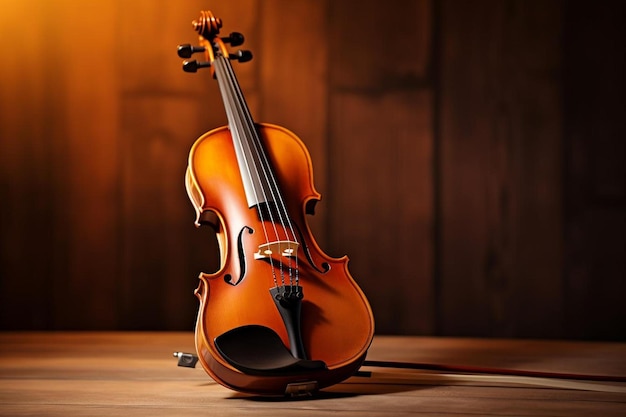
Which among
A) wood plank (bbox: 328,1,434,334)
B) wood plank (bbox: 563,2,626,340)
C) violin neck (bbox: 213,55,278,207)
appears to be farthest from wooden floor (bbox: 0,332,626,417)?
violin neck (bbox: 213,55,278,207)

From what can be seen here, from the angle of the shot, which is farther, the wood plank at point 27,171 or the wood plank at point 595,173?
the wood plank at point 27,171

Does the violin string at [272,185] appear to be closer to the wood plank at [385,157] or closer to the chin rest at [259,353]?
the chin rest at [259,353]

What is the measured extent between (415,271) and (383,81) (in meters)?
0.69

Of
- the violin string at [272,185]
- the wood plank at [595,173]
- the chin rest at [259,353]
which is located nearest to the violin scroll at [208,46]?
the violin string at [272,185]

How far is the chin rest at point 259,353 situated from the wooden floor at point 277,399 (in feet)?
0.28

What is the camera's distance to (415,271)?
3029 mm

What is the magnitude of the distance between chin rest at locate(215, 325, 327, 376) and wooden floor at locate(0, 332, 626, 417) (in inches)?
Answer: 3.4

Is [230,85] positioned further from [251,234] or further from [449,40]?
[449,40]

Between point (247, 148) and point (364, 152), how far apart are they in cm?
108

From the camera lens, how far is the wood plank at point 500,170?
2971mm

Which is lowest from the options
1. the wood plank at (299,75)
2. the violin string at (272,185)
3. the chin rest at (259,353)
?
the chin rest at (259,353)

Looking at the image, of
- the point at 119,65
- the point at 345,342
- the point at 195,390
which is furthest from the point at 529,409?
the point at 119,65

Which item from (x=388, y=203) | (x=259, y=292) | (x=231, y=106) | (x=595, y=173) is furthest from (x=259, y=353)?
(x=595, y=173)

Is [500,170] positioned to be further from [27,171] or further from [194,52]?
[27,171]
